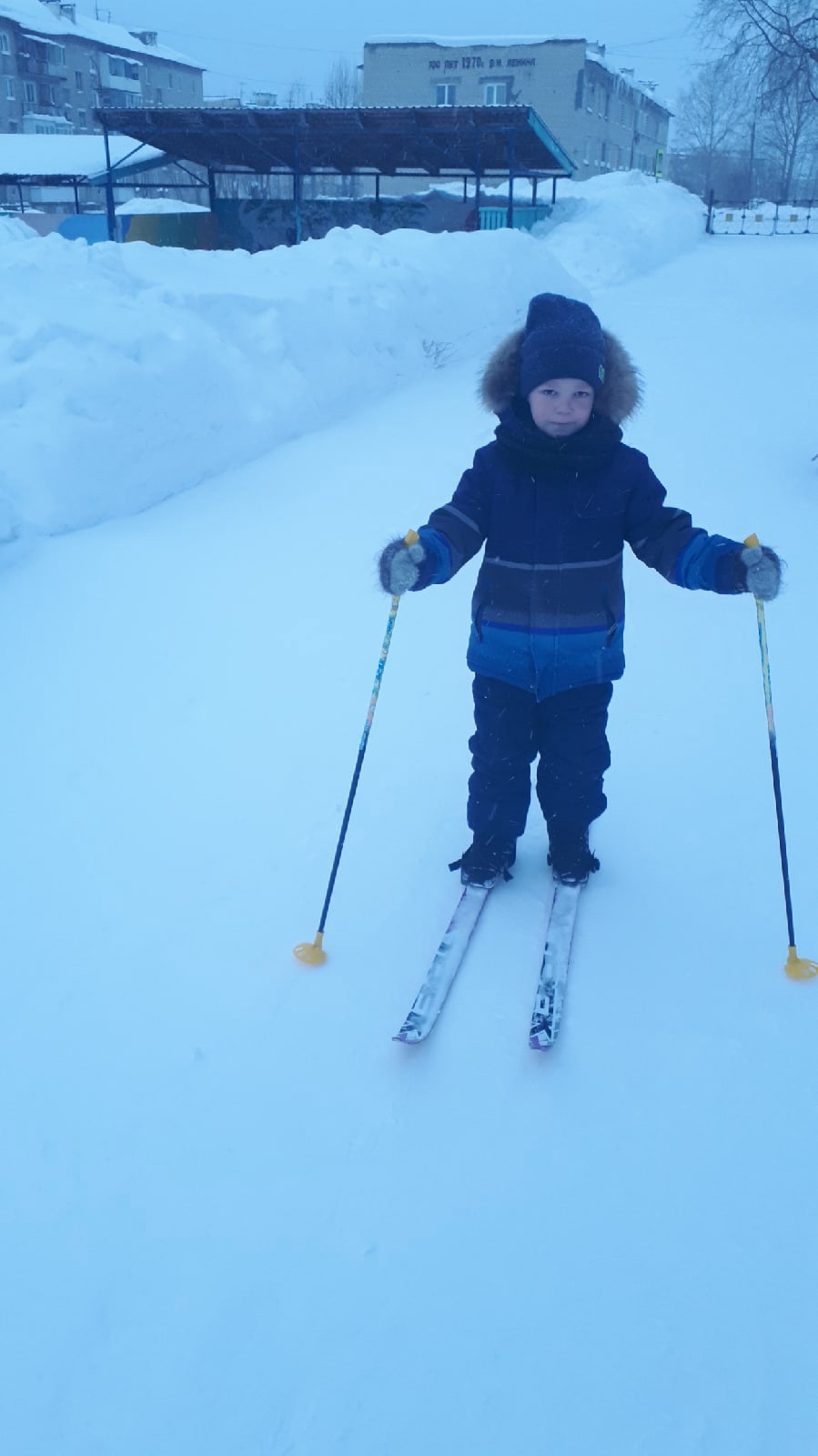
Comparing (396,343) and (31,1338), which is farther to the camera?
(396,343)

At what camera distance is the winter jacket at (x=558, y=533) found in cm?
257

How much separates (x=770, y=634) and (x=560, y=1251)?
3294 mm

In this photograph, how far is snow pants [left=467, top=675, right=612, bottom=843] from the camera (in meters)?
2.82

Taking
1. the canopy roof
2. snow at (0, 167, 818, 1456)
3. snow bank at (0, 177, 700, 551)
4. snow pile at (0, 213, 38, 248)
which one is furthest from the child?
the canopy roof

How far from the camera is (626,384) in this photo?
2.63m

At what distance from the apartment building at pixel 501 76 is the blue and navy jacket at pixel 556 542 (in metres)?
53.2

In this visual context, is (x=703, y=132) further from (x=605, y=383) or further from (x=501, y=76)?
(x=605, y=383)

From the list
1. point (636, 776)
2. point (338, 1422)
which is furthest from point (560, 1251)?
point (636, 776)

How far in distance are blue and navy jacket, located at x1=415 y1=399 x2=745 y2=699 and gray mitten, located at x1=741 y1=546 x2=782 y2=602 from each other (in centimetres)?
10

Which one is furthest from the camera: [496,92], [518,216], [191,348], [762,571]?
[496,92]

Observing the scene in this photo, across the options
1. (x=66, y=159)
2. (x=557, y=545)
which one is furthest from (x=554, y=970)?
(x=66, y=159)

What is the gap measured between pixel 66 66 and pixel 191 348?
2855 inches

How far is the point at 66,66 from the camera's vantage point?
6369 cm

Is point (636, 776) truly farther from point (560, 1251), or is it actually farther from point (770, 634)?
point (560, 1251)
